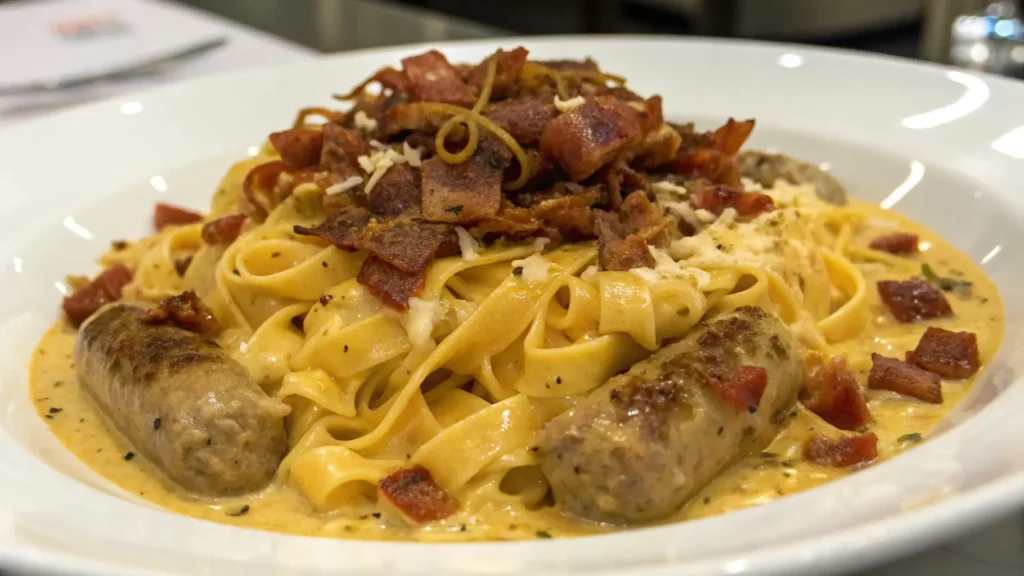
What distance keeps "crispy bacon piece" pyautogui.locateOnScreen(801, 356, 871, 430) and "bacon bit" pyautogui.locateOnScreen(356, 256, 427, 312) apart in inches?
61.8

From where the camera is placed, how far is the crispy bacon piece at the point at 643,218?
3.94 meters

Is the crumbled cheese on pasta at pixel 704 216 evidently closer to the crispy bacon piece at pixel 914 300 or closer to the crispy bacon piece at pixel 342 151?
the crispy bacon piece at pixel 914 300

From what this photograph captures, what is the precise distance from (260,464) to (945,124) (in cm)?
412

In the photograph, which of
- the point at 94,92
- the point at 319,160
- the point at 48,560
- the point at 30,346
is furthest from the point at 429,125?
the point at 94,92

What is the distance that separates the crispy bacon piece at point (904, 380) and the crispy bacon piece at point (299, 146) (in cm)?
263

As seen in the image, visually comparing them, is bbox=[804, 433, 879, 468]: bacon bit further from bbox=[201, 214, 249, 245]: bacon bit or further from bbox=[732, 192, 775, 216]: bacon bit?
bbox=[201, 214, 249, 245]: bacon bit

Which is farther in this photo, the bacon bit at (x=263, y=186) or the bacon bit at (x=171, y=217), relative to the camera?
the bacon bit at (x=171, y=217)

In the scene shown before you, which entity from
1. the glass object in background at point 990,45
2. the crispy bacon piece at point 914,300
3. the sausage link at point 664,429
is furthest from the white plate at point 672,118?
the glass object in background at point 990,45

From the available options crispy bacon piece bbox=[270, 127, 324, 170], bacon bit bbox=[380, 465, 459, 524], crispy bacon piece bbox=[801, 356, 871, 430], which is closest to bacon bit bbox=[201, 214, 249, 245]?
crispy bacon piece bbox=[270, 127, 324, 170]

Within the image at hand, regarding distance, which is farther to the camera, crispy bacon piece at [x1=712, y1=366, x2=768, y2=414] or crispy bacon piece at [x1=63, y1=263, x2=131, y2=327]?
crispy bacon piece at [x1=63, y1=263, x2=131, y2=327]

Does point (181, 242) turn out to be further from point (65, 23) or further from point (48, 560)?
point (65, 23)

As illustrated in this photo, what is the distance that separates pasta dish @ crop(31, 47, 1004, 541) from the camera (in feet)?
10.5

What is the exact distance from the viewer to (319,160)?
457cm

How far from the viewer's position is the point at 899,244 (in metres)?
4.90
